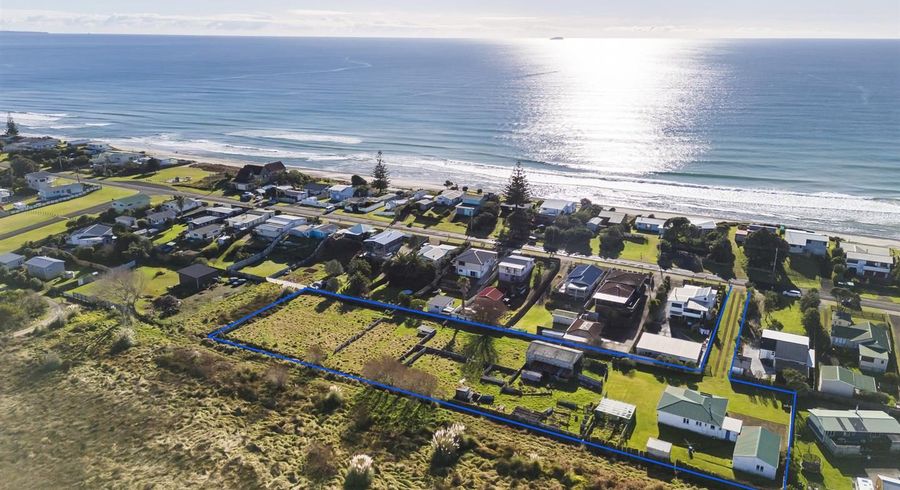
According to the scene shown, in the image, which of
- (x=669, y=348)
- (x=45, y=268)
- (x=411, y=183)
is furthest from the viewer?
(x=411, y=183)

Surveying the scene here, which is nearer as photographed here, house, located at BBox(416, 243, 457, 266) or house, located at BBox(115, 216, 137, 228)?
house, located at BBox(416, 243, 457, 266)

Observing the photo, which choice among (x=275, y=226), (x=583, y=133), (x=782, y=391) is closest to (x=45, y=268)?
(x=275, y=226)

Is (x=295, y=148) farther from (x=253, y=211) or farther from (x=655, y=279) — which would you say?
(x=655, y=279)

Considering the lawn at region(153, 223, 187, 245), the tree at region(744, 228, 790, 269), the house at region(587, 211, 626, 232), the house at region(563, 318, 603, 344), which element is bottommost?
the lawn at region(153, 223, 187, 245)

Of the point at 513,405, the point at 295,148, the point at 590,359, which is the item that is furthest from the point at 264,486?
the point at 295,148

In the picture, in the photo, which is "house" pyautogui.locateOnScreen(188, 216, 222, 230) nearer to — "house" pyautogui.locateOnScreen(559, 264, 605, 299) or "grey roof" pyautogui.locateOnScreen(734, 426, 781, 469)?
"house" pyautogui.locateOnScreen(559, 264, 605, 299)

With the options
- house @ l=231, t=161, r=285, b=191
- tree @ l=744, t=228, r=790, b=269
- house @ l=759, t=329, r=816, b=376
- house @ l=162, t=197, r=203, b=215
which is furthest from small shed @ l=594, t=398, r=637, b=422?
house @ l=231, t=161, r=285, b=191

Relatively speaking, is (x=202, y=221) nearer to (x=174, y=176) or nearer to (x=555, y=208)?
(x=174, y=176)
